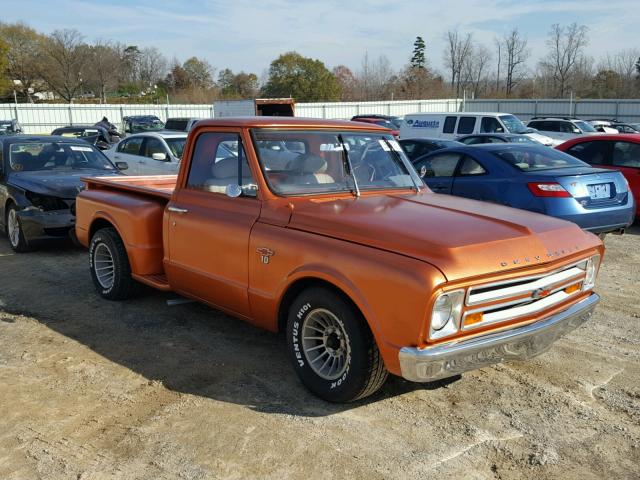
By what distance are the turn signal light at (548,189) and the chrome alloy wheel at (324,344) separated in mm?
4547

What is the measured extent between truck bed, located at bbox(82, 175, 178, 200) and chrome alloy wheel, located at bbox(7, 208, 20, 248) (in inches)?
92.3

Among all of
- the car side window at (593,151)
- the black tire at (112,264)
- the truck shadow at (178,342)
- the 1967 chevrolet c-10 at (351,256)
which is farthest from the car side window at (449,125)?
the black tire at (112,264)

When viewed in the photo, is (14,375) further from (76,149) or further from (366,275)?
(76,149)

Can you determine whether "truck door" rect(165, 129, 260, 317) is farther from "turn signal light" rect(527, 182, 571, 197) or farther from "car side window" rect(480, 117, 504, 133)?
"car side window" rect(480, 117, 504, 133)

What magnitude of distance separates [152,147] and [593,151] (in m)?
8.84

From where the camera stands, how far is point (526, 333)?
365cm

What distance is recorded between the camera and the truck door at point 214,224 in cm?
456

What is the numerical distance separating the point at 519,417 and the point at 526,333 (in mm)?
600

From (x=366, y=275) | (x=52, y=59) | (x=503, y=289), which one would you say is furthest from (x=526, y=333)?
(x=52, y=59)

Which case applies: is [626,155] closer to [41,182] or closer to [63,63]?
[41,182]

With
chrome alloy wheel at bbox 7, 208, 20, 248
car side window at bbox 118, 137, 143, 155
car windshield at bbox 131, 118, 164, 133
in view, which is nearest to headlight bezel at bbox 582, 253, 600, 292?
→ chrome alloy wheel at bbox 7, 208, 20, 248

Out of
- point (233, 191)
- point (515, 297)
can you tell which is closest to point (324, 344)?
point (515, 297)

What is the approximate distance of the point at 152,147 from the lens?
13.4 meters

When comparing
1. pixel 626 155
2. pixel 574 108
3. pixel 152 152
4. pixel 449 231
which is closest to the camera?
pixel 449 231
